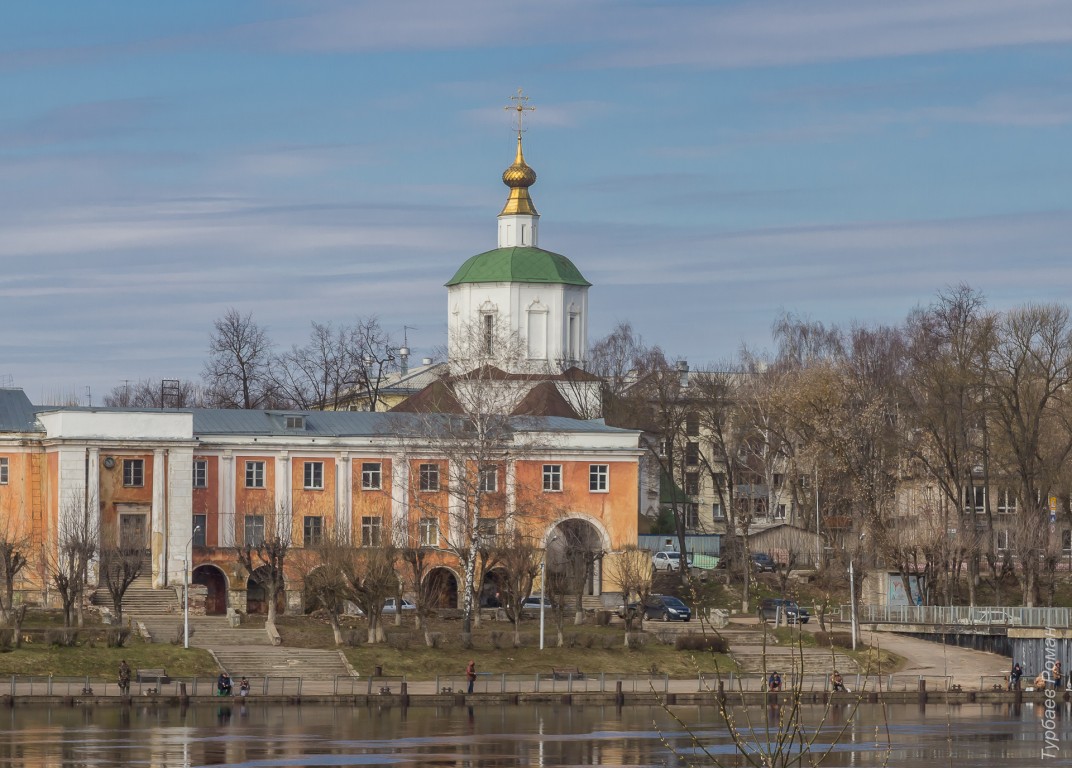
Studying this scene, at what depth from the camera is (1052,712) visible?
2149 inches

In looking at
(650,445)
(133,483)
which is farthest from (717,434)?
(133,483)

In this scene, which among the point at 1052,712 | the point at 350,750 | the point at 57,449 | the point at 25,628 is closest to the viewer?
the point at 350,750

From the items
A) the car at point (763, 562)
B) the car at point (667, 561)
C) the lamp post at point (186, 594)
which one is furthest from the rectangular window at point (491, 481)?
the car at point (763, 562)

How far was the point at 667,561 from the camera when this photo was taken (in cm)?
8544

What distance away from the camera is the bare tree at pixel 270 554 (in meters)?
65.5

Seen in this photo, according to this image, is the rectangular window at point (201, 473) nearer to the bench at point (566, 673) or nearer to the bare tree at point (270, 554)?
the bare tree at point (270, 554)

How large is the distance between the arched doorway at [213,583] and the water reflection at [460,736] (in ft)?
60.4

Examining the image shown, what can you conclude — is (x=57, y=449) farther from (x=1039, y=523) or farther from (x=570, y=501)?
(x=1039, y=523)

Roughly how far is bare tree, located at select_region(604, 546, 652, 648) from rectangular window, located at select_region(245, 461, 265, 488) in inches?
533

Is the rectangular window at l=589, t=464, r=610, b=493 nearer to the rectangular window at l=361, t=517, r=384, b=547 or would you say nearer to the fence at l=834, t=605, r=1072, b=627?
the rectangular window at l=361, t=517, r=384, b=547

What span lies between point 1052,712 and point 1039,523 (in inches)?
856

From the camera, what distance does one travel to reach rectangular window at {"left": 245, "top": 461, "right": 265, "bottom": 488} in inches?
2968

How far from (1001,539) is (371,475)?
26.2 metres

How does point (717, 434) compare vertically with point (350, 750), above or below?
above
